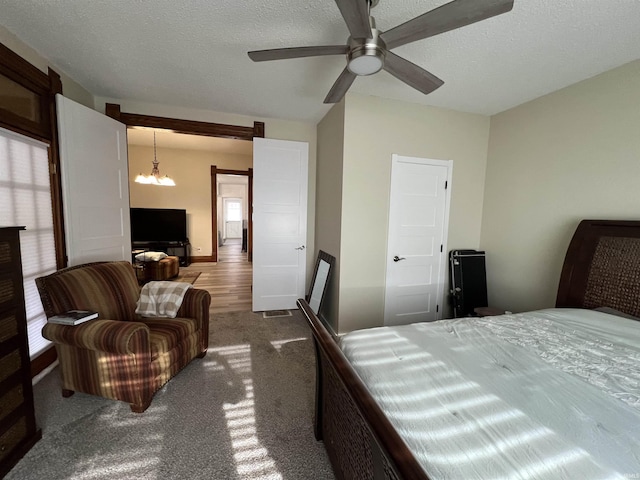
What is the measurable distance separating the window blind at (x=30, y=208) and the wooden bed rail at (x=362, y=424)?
2.24 m

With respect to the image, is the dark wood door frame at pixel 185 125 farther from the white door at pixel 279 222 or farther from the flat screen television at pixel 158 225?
the flat screen television at pixel 158 225

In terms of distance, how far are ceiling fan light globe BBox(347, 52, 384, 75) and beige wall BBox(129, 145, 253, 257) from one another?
18.2 feet

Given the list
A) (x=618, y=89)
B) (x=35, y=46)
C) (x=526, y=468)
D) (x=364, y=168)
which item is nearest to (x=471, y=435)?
(x=526, y=468)

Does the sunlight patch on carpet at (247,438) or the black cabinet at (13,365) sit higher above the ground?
the black cabinet at (13,365)

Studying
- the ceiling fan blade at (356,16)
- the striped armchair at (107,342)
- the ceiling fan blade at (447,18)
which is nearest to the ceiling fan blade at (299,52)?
the ceiling fan blade at (356,16)

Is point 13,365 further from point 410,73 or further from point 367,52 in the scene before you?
point 410,73

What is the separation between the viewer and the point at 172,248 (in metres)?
5.93

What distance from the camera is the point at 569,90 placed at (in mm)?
2301

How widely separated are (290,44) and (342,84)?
1.71 ft

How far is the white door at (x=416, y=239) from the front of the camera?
284 centimetres

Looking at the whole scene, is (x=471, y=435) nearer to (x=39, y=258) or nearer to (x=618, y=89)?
(x=618, y=89)

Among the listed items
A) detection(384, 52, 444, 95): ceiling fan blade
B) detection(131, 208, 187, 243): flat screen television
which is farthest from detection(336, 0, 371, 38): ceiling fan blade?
detection(131, 208, 187, 243): flat screen television

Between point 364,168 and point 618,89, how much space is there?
2.03 metres

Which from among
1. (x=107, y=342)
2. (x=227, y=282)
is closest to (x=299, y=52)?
(x=107, y=342)
